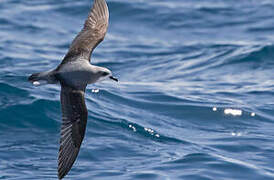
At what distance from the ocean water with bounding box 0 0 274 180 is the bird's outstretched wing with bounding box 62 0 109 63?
4.21 ft

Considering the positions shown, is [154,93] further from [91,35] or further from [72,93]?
[72,93]

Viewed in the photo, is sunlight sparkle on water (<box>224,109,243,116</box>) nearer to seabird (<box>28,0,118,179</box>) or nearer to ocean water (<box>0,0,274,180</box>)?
ocean water (<box>0,0,274,180</box>)

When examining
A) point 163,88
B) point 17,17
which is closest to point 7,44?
point 17,17

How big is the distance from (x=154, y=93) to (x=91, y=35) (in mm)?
2739

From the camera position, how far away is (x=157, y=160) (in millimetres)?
8039

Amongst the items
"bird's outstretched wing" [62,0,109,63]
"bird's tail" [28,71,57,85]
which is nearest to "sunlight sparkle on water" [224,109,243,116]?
"bird's outstretched wing" [62,0,109,63]

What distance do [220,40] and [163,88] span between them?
12.0 feet

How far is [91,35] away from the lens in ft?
27.3

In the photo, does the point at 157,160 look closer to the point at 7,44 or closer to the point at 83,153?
the point at 83,153

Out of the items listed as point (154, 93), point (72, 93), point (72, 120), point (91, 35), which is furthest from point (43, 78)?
point (154, 93)

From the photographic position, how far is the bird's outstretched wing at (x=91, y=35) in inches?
311

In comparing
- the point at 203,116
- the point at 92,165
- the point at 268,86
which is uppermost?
the point at 268,86

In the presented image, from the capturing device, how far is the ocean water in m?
7.95

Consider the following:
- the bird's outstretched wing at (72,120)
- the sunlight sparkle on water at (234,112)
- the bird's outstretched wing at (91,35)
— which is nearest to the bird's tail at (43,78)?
the bird's outstretched wing at (72,120)
